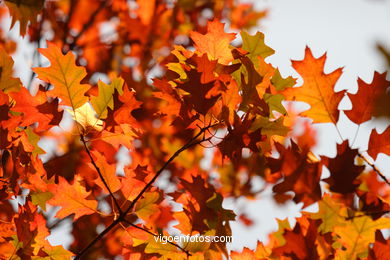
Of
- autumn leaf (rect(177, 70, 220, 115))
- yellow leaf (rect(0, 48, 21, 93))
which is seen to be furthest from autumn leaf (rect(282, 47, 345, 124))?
yellow leaf (rect(0, 48, 21, 93))

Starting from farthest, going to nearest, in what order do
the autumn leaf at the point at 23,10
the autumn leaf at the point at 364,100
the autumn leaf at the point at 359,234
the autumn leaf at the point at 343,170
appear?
1. the autumn leaf at the point at 23,10
2. the autumn leaf at the point at 359,234
3. the autumn leaf at the point at 364,100
4. the autumn leaf at the point at 343,170

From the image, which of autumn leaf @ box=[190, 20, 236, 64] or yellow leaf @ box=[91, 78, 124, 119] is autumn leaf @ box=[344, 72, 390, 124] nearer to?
autumn leaf @ box=[190, 20, 236, 64]

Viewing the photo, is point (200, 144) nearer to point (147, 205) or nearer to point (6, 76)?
point (147, 205)

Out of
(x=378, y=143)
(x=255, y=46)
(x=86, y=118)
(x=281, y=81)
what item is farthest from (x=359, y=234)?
(x=86, y=118)

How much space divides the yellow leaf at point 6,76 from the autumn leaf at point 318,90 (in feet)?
2.91

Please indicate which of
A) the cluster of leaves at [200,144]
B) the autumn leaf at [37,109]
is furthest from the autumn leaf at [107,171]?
the autumn leaf at [37,109]

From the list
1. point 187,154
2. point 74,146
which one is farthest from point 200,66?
point 74,146

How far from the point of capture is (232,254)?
1.28m

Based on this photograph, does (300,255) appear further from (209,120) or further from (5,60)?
(5,60)

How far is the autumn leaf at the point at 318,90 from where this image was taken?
4.14 ft

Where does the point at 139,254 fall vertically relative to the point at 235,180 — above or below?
below

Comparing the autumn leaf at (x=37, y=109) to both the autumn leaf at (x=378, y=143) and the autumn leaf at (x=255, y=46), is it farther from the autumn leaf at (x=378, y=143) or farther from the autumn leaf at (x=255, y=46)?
the autumn leaf at (x=378, y=143)

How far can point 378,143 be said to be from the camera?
4.05 ft

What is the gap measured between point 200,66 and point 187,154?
5.59ft
